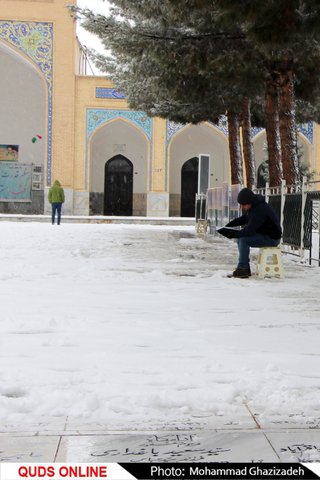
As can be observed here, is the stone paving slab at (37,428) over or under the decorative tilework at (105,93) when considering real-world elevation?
under

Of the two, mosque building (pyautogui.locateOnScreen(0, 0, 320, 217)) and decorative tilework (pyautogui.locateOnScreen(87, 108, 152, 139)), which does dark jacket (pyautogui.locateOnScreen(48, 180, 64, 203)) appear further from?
decorative tilework (pyautogui.locateOnScreen(87, 108, 152, 139))

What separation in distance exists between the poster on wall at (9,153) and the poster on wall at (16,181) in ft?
0.54

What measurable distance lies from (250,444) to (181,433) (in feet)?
0.71

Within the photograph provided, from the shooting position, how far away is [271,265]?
623cm

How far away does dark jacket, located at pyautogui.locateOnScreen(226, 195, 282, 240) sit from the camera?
6.21m

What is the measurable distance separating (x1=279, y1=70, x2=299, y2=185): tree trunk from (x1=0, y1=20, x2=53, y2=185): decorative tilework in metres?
13.1

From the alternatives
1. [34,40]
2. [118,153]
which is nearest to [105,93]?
[34,40]

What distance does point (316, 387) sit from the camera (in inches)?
97.9

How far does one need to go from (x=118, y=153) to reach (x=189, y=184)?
300 cm

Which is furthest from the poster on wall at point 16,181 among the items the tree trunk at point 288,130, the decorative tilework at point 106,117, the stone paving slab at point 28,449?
the stone paving slab at point 28,449

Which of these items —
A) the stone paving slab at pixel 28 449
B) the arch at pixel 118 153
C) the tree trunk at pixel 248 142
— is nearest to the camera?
the stone paving slab at pixel 28 449

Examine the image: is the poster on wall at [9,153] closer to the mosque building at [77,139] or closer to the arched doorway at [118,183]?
the mosque building at [77,139]

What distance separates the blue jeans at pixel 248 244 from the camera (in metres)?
6.19

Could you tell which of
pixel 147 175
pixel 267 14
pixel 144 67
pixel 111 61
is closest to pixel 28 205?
pixel 147 175
